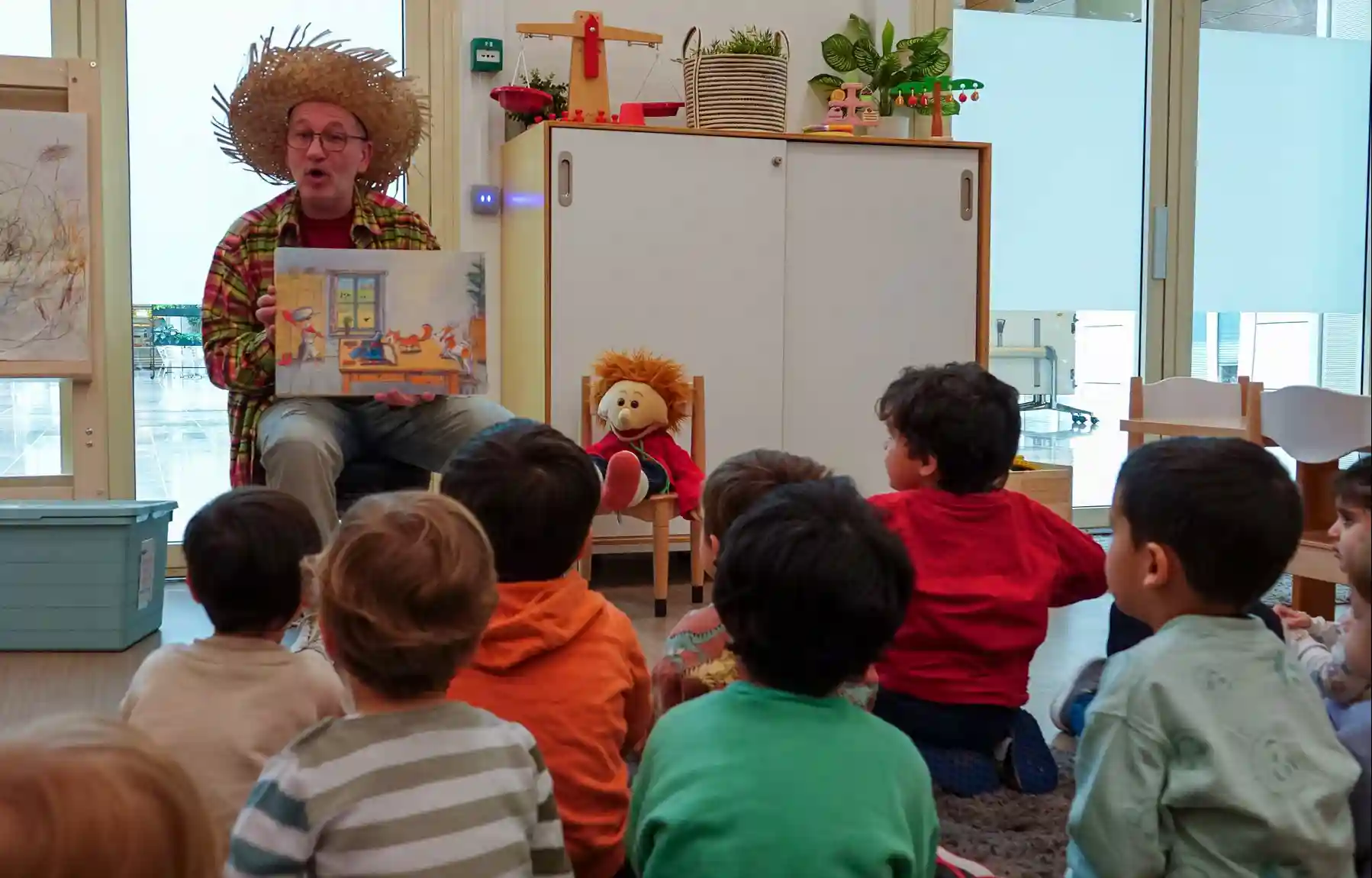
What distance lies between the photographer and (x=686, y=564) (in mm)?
4176

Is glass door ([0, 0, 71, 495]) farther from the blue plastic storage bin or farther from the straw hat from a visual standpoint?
the straw hat

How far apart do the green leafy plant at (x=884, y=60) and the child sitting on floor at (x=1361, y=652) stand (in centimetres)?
308

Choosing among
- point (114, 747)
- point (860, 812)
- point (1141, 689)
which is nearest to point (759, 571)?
point (860, 812)

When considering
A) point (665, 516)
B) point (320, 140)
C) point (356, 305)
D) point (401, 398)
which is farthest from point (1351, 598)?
point (665, 516)

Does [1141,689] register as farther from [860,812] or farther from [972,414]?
[972,414]

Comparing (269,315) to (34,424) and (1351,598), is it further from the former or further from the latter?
(1351,598)

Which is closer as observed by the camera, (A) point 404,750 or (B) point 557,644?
(A) point 404,750

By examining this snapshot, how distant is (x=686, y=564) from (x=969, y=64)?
83.1 inches

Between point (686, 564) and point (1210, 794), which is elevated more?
point (1210, 794)

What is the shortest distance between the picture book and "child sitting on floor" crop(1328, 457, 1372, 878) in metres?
1.85

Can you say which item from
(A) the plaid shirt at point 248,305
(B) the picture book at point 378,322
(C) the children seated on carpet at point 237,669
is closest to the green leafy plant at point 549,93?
(A) the plaid shirt at point 248,305

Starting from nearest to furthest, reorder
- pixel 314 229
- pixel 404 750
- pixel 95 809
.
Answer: pixel 95 809 → pixel 404 750 → pixel 314 229

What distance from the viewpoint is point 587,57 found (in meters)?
→ 3.82

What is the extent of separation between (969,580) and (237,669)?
1043 millimetres
